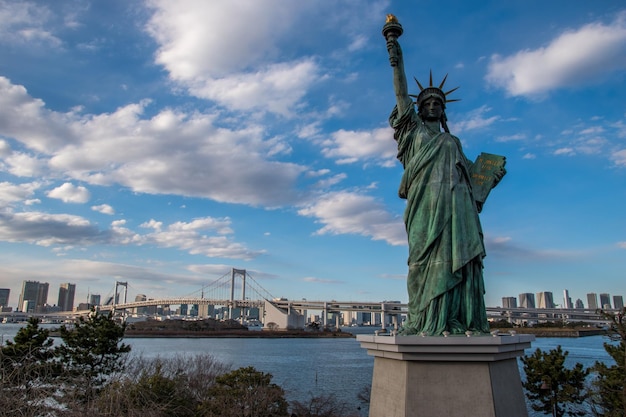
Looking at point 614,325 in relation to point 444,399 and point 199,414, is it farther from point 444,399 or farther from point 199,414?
point 199,414

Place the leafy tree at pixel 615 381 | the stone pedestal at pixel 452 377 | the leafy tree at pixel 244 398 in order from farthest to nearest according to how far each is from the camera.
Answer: the leafy tree at pixel 244 398
the leafy tree at pixel 615 381
the stone pedestal at pixel 452 377

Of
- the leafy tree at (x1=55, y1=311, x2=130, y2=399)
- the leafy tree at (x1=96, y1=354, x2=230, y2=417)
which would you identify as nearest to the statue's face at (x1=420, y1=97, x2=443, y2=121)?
the leafy tree at (x1=96, y1=354, x2=230, y2=417)

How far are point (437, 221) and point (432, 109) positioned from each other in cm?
242

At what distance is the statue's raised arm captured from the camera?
8.69 meters

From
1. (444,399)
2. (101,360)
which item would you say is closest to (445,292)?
(444,399)

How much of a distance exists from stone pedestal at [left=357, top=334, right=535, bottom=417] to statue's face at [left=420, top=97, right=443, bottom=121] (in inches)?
170

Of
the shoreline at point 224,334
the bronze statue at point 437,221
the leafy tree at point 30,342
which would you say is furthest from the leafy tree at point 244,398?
the shoreline at point 224,334

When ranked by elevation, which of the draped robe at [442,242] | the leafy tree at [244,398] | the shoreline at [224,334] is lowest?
the shoreline at [224,334]

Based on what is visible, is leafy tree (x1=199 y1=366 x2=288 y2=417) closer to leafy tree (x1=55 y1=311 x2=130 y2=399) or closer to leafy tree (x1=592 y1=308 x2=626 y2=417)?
leafy tree (x1=55 y1=311 x2=130 y2=399)

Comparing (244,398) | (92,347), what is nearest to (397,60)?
(244,398)

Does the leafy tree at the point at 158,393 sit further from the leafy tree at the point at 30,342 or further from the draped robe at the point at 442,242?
the draped robe at the point at 442,242

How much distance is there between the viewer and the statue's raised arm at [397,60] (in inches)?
342

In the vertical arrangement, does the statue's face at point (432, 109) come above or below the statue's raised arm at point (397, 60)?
below

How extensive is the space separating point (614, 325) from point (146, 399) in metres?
11.5
